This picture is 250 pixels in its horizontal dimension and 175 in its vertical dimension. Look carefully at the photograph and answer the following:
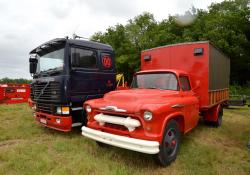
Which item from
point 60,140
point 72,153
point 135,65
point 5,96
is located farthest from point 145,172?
point 135,65

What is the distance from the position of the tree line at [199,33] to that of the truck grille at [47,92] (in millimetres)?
16965

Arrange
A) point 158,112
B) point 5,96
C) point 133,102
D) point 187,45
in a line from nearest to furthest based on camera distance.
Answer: point 158,112 → point 133,102 → point 187,45 → point 5,96

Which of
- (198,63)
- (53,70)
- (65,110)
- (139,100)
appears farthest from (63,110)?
(198,63)

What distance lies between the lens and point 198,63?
250 inches

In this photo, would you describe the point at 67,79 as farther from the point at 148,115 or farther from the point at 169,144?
the point at 169,144

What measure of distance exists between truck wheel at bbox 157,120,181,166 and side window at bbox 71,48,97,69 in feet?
10.3

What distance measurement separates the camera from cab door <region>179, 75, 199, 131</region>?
4.97m

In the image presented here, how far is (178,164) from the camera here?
4.30 metres

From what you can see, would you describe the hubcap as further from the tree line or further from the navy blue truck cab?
the tree line

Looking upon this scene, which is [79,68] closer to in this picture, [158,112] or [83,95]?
[83,95]

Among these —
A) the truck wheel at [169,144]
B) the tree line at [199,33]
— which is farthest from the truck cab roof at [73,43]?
the tree line at [199,33]

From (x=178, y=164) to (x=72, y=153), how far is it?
232cm

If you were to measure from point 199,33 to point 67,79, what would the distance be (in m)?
23.2

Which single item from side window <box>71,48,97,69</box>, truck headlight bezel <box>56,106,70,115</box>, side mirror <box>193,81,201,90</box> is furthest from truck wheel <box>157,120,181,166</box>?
side window <box>71,48,97,69</box>
